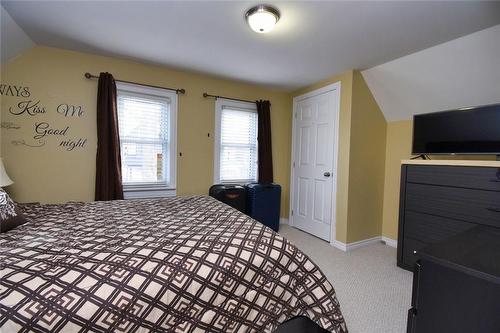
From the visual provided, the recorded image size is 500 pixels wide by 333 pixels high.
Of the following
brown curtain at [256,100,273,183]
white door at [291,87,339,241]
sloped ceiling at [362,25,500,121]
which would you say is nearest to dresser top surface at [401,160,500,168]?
sloped ceiling at [362,25,500,121]

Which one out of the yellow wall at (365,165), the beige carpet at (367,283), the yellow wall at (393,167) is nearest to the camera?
the beige carpet at (367,283)

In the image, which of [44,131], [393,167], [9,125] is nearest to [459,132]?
[393,167]

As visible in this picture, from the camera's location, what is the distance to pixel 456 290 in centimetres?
90

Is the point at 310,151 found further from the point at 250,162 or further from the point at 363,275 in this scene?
the point at 363,275

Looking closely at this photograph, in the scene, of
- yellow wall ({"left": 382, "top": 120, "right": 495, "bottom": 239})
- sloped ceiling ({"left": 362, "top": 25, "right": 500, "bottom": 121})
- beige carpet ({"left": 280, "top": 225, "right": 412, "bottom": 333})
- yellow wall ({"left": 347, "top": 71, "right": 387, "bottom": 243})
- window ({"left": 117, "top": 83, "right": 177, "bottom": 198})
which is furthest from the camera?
yellow wall ({"left": 382, "top": 120, "right": 495, "bottom": 239})

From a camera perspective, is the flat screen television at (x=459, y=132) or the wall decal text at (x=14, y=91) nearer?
the flat screen television at (x=459, y=132)

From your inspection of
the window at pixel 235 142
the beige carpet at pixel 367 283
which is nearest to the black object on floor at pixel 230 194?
the window at pixel 235 142

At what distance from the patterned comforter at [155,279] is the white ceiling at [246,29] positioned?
166 centimetres

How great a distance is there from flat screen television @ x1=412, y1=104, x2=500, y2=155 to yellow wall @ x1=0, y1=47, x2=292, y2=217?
105 inches

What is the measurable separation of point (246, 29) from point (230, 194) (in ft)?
6.74

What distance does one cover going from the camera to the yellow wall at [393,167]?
3.11m

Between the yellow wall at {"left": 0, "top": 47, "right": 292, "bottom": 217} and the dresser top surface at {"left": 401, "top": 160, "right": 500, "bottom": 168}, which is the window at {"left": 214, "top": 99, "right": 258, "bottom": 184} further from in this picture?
the dresser top surface at {"left": 401, "top": 160, "right": 500, "bottom": 168}

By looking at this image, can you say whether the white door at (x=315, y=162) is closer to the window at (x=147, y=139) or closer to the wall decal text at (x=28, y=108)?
the window at (x=147, y=139)

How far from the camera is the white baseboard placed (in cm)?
303
